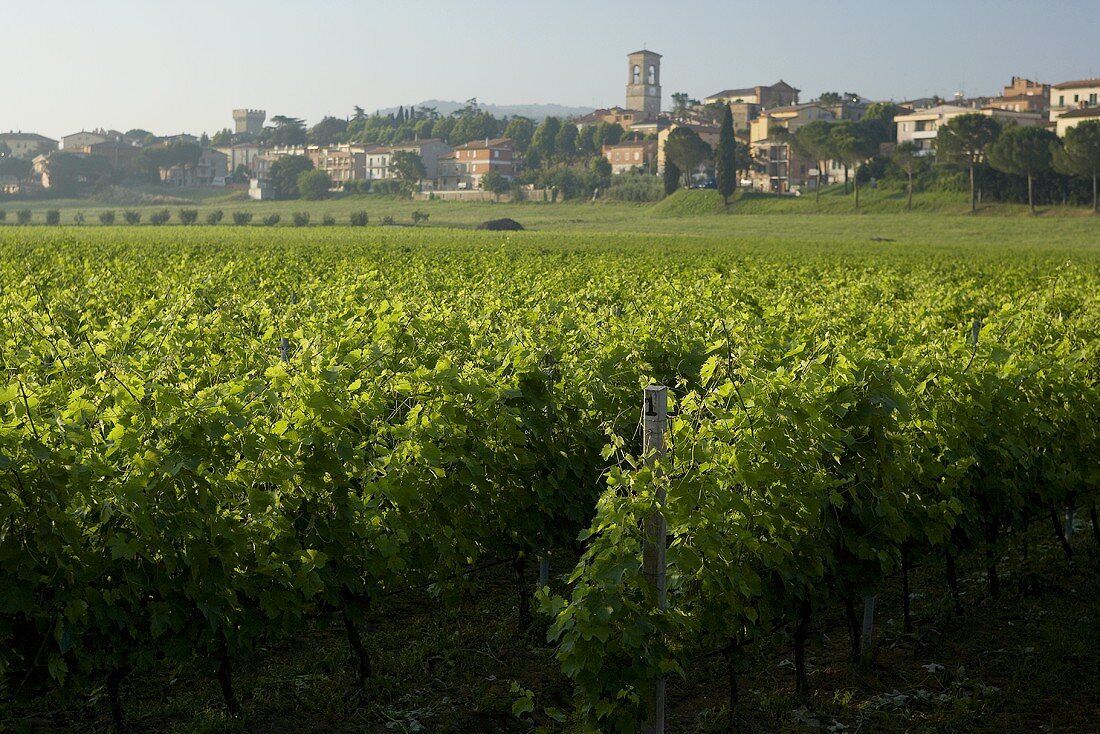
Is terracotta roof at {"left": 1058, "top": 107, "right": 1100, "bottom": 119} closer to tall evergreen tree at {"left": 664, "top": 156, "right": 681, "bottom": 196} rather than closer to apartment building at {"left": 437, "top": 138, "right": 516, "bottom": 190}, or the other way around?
tall evergreen tree at {"left": 664, "top": 156, "right": 681, "bottom": 196}

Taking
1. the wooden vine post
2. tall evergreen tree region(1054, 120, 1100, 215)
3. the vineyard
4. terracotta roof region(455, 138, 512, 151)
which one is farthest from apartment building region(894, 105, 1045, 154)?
the wooden vine post

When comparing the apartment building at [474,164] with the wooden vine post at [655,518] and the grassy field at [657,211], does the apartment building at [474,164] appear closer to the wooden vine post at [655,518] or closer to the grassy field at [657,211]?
the grassy field at [657,211]

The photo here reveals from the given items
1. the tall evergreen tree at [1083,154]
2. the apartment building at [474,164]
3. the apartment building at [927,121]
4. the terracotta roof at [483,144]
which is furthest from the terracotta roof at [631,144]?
the tall evergreen tree at [1083,154]

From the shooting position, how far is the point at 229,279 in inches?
597

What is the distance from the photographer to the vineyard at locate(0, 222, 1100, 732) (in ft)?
15.4

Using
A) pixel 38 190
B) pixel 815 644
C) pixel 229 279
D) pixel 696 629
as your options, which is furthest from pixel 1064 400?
pixel 38 190

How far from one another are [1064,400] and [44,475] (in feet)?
23.3

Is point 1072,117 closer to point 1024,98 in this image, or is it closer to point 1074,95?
point 1074,95

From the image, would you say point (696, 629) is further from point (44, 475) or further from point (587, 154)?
point (587, 154)

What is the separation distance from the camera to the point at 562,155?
157375 mm

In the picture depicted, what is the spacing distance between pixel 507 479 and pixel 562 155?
503ft

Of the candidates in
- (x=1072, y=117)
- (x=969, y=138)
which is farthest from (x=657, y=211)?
(x=1072, y=117)

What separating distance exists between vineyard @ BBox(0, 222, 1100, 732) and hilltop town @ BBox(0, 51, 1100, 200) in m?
98.5

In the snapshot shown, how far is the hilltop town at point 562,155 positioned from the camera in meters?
120
